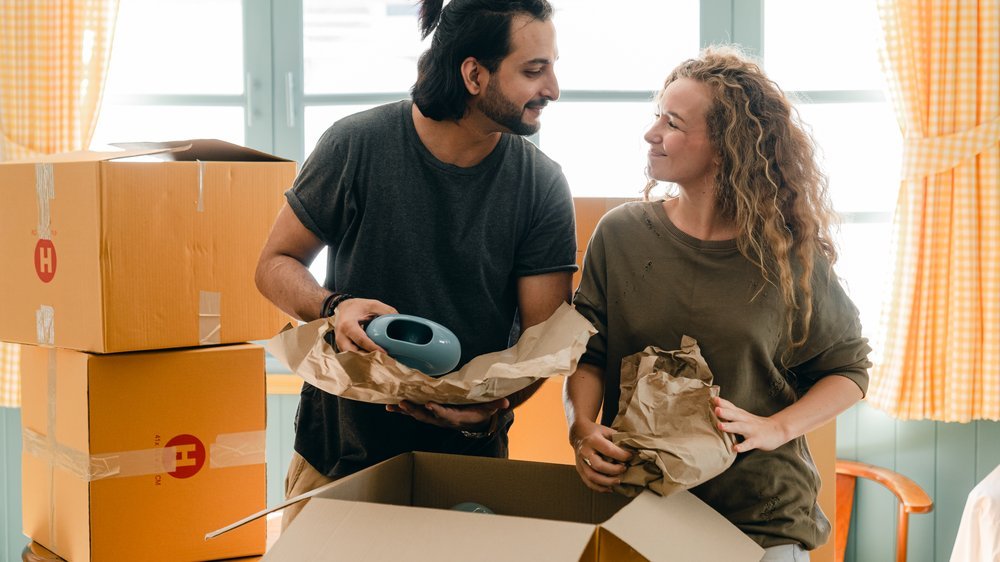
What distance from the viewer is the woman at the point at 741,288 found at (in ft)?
4.35

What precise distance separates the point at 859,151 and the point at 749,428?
6.89 ft

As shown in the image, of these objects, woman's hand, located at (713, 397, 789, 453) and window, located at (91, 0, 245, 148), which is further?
window, located at (91, 0, 245, 148)

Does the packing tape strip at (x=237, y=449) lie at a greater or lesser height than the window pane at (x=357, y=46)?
lesser

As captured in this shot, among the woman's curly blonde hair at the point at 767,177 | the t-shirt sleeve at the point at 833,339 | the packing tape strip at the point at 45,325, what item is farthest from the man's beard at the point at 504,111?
the packing tape strip at the point at 45,325

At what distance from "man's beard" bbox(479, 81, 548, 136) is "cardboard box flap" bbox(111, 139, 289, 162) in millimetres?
507

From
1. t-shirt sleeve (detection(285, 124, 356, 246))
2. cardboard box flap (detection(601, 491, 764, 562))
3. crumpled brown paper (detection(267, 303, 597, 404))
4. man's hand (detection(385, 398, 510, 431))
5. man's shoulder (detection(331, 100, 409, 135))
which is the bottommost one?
cardboard box flap (detection(601, 491, 764, 562))

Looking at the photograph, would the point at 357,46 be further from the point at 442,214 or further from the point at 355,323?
the point at 355,323

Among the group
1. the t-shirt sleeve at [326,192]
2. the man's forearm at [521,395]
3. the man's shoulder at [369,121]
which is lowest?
the man's forearm at [521,395]

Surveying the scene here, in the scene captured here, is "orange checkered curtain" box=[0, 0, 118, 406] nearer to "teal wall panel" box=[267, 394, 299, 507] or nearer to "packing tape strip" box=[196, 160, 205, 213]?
"teal wall panel" box=[267, 394, 299, 507]

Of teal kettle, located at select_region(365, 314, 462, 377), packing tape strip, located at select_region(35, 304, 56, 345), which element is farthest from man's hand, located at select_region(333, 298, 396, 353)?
packing tape strip, located at select_region(35, 304, 56, 345)

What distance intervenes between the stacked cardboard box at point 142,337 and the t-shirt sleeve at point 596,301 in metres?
0.65

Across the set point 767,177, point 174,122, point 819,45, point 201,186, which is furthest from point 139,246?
point 819,45

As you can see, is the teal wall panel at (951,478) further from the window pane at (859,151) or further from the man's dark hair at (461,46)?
the man's dark hair at (461,46)

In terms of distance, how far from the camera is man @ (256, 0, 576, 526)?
1.44 m
